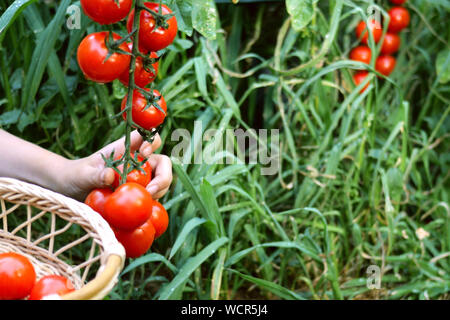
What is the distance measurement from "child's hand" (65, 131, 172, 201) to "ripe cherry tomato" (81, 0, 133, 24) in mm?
185

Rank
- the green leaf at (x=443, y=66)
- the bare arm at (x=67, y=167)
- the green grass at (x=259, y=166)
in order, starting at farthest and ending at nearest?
the green leaf at (x=443, y=66), the green grass at (x=259, y=166), the bare arm at (x=67, y=167)

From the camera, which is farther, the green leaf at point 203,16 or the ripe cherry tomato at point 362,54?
the ripe cherry tomato at point 362,54

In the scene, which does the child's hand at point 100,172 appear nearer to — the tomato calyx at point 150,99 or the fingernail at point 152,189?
the fingernail at point 152,189

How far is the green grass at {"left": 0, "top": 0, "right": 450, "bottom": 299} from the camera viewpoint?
107 cm

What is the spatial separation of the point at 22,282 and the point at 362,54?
3.64ft

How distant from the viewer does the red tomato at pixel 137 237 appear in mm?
612

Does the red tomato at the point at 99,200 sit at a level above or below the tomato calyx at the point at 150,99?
below

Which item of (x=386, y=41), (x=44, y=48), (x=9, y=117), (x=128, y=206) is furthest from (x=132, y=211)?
(x=386, y=41)

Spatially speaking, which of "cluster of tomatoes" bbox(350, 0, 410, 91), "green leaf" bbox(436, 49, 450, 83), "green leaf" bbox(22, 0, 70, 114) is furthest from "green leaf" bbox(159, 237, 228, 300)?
"green leaf" bbox(436, 49, 450, 83)

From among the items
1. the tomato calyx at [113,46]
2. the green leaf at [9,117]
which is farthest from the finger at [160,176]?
the green leaf at [9,117]

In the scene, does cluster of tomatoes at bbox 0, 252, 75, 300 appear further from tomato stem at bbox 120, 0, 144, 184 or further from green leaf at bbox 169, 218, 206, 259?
green leaf at bbox 169, 218, 206, 259

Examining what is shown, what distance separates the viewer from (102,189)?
0.65m

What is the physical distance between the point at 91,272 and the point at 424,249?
827 mm
